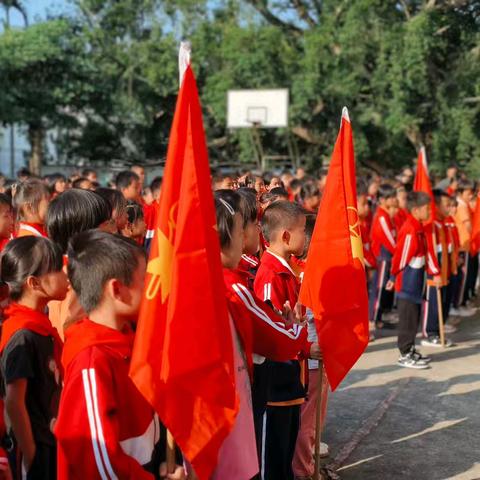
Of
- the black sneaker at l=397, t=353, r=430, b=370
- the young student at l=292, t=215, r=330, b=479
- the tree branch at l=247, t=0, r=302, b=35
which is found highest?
the tree branch at l=247, t=0, r=302, b=35

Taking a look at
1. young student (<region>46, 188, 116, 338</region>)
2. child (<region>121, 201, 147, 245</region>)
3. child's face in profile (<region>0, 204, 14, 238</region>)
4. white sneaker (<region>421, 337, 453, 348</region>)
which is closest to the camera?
young student (<region>46, 188, 116, 338</region>)

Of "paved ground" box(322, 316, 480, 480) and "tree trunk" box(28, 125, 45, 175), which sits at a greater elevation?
"tree trunk" box(28, 125, 45, 175)

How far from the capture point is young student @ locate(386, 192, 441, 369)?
245 inches

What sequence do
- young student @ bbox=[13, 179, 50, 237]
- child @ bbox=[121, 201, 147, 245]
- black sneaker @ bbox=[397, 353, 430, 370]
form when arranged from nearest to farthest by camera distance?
young student @ bbox=[13, 179, 50, 237], child @ bbox=[121, 201, 147, 245], black sneaker @ bbox=[397, 353, 430, 370]

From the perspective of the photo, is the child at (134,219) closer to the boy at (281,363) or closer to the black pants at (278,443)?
the boy at (281,363)

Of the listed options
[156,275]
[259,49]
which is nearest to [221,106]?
[259,49]

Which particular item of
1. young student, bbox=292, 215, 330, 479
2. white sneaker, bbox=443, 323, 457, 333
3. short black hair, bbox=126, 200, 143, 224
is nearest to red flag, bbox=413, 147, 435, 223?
white sneaker, bbox=443, 323, 457, 333

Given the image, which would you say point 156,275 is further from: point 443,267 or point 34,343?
point 443,267

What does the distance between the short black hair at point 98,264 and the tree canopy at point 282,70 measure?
60.8 ft

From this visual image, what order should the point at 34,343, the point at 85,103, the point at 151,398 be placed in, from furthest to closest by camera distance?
the point at 85,103 → the point at 34,343 → the point at 151,398

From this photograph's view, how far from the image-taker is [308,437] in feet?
12.7

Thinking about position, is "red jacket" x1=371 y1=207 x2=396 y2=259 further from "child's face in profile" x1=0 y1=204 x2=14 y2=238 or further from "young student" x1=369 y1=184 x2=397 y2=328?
"child's face in profile" x1=0 y1=204 x2=14 y2=238

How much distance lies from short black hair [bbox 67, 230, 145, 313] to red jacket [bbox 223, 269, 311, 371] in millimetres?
598

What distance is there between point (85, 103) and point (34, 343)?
870 inches
